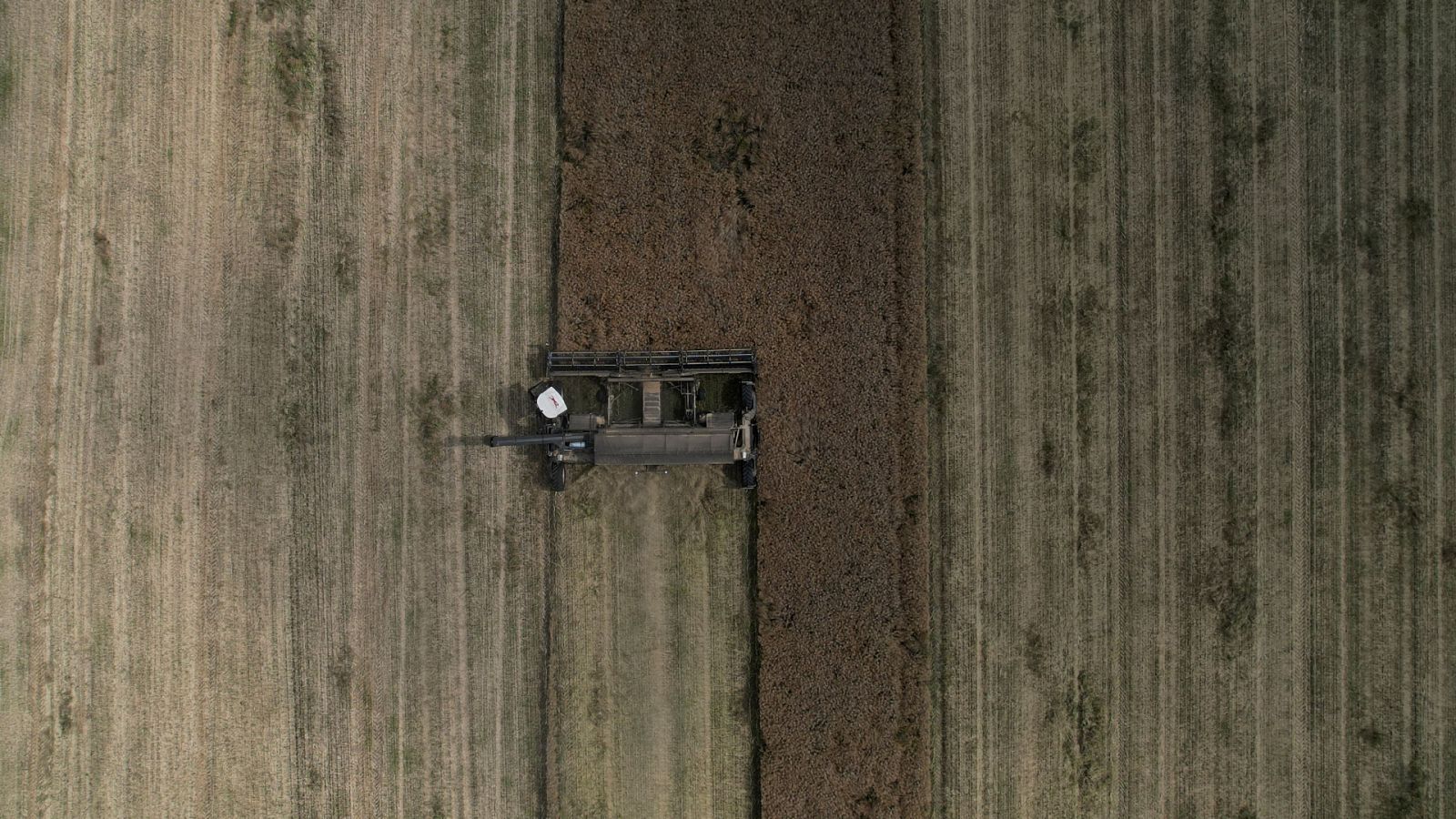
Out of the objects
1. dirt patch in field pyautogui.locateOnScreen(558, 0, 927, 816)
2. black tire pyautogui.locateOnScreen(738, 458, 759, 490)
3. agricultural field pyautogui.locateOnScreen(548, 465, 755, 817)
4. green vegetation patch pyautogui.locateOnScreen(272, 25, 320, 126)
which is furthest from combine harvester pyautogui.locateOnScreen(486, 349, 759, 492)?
green vegetation patch pyautogui.locateOnScreen(272, 25, 320, 126)

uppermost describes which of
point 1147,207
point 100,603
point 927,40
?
point 927,40

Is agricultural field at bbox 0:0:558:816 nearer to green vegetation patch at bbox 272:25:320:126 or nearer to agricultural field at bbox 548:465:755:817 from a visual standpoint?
green vegetation patch at bbox 272:25:320:126

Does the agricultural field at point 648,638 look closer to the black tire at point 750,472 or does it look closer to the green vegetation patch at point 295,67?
the black tire at point 750,472

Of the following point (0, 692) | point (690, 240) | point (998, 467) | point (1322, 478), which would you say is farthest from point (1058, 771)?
point (0, 692)

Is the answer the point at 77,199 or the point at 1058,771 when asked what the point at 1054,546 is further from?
the point at 77,199

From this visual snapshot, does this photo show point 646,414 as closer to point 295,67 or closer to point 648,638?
point 648,638

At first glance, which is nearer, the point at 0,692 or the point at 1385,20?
the point at 0,692
